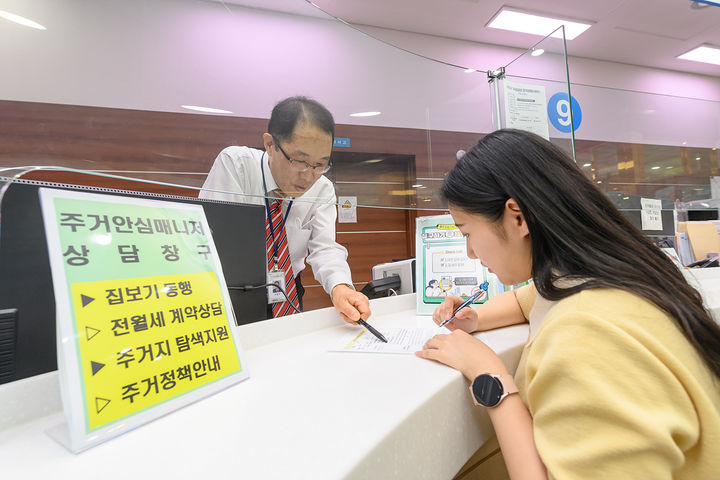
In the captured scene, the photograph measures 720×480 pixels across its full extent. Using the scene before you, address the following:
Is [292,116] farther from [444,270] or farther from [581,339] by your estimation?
[581,339]

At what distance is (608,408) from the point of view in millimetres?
399

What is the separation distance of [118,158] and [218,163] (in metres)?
0.22

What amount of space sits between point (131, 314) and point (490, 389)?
57 cm

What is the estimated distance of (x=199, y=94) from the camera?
83 centimetres

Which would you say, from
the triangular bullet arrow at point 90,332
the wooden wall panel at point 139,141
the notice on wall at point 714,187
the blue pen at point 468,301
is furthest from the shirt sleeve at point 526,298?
the notice on wall at point 714,187

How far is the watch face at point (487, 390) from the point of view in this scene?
1.86ft

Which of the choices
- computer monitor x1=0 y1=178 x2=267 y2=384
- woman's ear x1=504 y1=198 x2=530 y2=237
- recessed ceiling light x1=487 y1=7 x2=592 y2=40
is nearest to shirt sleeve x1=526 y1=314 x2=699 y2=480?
woman's ear x1=504 y1=198 x2=530 y2=237

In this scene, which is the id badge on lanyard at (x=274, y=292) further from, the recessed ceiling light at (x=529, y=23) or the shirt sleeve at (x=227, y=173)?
the recessed ceiling light at (x=529, y=23)

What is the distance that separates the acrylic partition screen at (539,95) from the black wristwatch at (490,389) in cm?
112

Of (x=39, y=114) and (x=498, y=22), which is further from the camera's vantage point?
(x=498, y=22)

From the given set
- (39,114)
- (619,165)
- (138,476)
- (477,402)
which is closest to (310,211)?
(39,114)

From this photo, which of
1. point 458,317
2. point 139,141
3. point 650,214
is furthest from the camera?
point 650,214

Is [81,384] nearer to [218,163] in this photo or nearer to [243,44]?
[218,163]

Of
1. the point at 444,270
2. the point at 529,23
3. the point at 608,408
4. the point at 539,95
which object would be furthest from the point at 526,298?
the point at 529,23
